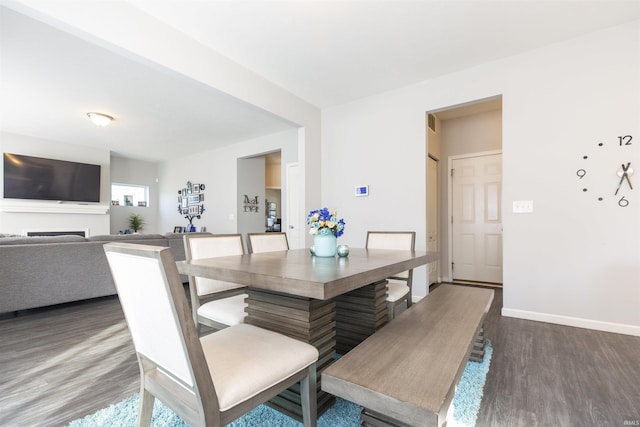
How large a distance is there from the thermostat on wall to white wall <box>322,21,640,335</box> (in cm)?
64

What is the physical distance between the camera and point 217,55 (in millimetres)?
2924

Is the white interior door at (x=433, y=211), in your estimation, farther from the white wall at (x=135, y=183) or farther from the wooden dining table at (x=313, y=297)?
the white wall at (x=135, y=183)

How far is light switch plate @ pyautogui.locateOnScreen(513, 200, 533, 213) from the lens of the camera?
2.94 m

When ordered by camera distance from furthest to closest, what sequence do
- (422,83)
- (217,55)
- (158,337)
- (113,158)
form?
(113,158) < (422,83) < (217,55) < (158,337)

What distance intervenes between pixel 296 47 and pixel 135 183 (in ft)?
21.9

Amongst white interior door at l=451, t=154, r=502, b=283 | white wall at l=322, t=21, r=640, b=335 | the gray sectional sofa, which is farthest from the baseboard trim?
the gray sectional sofa

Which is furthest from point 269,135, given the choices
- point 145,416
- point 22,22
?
point 145,416

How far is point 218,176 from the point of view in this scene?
21.5ft

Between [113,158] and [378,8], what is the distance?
7.42 metres

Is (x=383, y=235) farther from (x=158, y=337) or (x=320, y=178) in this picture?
(x=158, y=337)

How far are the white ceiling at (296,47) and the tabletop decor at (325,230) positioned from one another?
172 cm

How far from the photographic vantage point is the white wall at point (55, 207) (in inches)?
215

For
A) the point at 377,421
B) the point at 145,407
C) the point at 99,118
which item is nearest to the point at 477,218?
the point at 377,421

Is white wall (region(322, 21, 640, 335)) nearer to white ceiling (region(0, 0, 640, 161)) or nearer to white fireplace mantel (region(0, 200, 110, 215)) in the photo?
white ceiling (region(0, 0, 640, 161))
